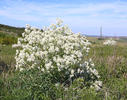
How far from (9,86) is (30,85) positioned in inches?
30.5

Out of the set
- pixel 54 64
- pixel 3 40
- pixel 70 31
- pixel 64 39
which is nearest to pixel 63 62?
pixel 54 64

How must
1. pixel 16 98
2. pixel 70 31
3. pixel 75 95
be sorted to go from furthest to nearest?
1. pixel 70 31
2. pixel 75 95
3. pixel 16 98

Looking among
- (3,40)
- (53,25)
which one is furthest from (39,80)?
(3,40)

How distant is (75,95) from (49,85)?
24.2 inches

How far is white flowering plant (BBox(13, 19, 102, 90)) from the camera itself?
5347 millimetres

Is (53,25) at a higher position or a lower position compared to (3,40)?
higher

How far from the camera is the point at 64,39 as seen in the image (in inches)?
222

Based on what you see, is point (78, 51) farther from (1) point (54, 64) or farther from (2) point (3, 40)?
(2) point (3, 40)

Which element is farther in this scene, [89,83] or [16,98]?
[89,83]

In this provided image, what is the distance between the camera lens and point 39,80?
4.84 metres

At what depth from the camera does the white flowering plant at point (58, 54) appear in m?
5.35

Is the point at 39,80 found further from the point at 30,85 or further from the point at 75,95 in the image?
the point at 75,95

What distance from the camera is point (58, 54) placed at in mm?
5664

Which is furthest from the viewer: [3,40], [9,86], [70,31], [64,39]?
[3,40]
